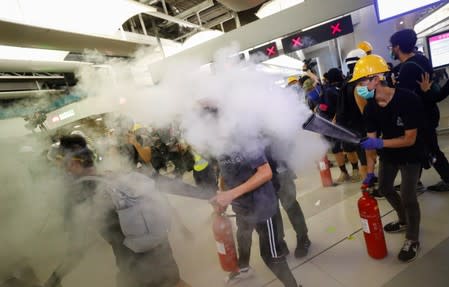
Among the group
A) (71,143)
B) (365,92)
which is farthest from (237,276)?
(365,92)

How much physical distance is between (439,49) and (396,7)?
3.15ft

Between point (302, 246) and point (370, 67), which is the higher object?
point (370, 67)

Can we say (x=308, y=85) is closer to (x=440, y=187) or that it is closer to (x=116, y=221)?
(x=440, y=187)

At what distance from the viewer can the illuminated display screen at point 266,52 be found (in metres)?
6.01

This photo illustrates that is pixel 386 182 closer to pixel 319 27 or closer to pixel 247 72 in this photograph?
pixel 247 72

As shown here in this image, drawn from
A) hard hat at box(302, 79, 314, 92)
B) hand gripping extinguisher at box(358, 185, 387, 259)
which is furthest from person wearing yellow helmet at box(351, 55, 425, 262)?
hard hat at box(302, 79, 314, 92)

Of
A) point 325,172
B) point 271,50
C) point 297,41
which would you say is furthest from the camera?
point 271,50

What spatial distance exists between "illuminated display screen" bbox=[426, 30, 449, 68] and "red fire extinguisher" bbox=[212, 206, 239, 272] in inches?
173

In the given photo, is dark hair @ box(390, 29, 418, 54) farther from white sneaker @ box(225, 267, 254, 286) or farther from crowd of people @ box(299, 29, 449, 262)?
white sneaker @ box(225, 267, 254, 286)

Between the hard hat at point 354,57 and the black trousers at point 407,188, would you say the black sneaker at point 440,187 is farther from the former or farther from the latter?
the hard hat at point 354,57

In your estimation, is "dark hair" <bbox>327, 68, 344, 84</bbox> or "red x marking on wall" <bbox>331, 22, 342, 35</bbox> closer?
"dark hair" <bbox>327, 68, 344, 84</bbox>

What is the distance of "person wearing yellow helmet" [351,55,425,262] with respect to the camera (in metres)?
2.03

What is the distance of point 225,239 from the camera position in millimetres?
2438

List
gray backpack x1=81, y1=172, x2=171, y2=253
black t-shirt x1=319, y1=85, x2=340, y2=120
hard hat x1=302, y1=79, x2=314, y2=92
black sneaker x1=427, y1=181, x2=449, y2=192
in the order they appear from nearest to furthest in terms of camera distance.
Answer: gray backpack x1=81, y1=172, x2=171, y2=253 < black sneaker x1=427, y1=181, x2=449, y2=192 < hard hat x1=302, y1=79, x2=314, y2=92 < black t-shirt x1=319, y1=85, x2=340, y2=120
